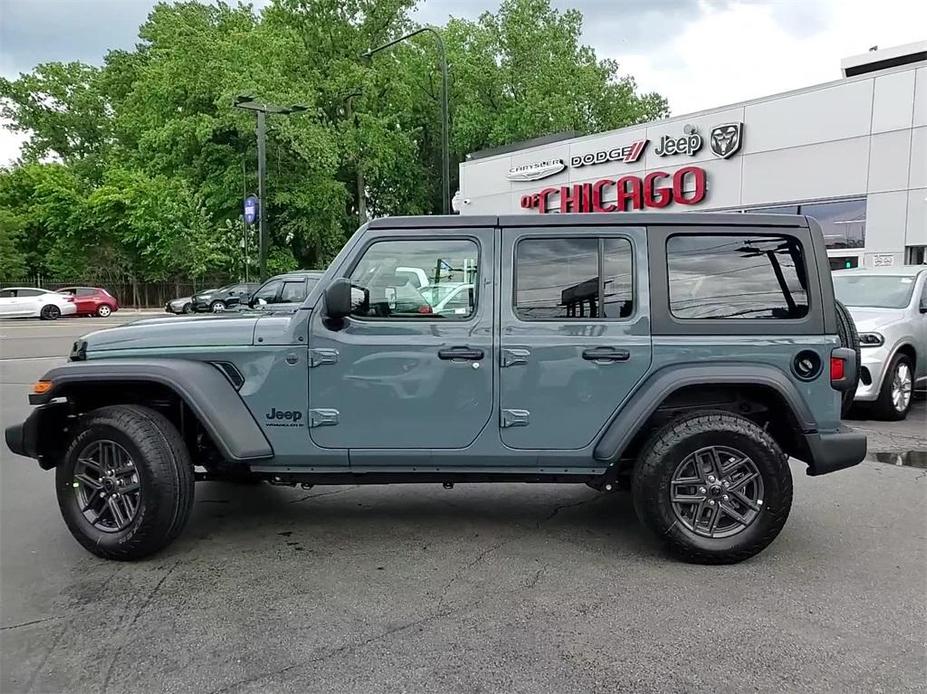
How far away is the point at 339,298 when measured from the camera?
12.4 ft

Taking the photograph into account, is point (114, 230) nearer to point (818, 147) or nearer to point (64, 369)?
point (818, 147)

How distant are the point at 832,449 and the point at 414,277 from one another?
2557mm

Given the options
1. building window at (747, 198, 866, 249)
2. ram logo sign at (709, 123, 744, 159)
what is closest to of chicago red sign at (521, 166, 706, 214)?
ram logo sign at (709, 123, 744, 159)

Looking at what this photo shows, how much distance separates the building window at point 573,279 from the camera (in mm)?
4004

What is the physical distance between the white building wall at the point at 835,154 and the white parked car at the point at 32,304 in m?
23.4

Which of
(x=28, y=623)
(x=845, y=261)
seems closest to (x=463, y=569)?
(x=28, y=623)

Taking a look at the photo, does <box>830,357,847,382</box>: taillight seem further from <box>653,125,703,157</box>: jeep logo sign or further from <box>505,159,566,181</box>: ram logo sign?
<box>505,159,566,181</box>: ram logo sign

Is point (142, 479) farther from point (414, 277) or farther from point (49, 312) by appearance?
point (49, 312)

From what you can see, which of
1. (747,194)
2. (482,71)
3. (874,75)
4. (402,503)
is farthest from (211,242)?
(402,503)

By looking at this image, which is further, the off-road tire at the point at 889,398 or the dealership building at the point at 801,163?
the dealership building at the point at 801,163

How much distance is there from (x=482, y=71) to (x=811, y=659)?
4054 centimetres

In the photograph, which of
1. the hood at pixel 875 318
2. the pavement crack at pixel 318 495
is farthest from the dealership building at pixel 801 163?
the pavement crack at pixel 318 495

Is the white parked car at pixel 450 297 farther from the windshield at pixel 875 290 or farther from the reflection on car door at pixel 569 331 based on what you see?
the windshield at pixel 875 290

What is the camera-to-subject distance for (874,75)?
16.3 meters
